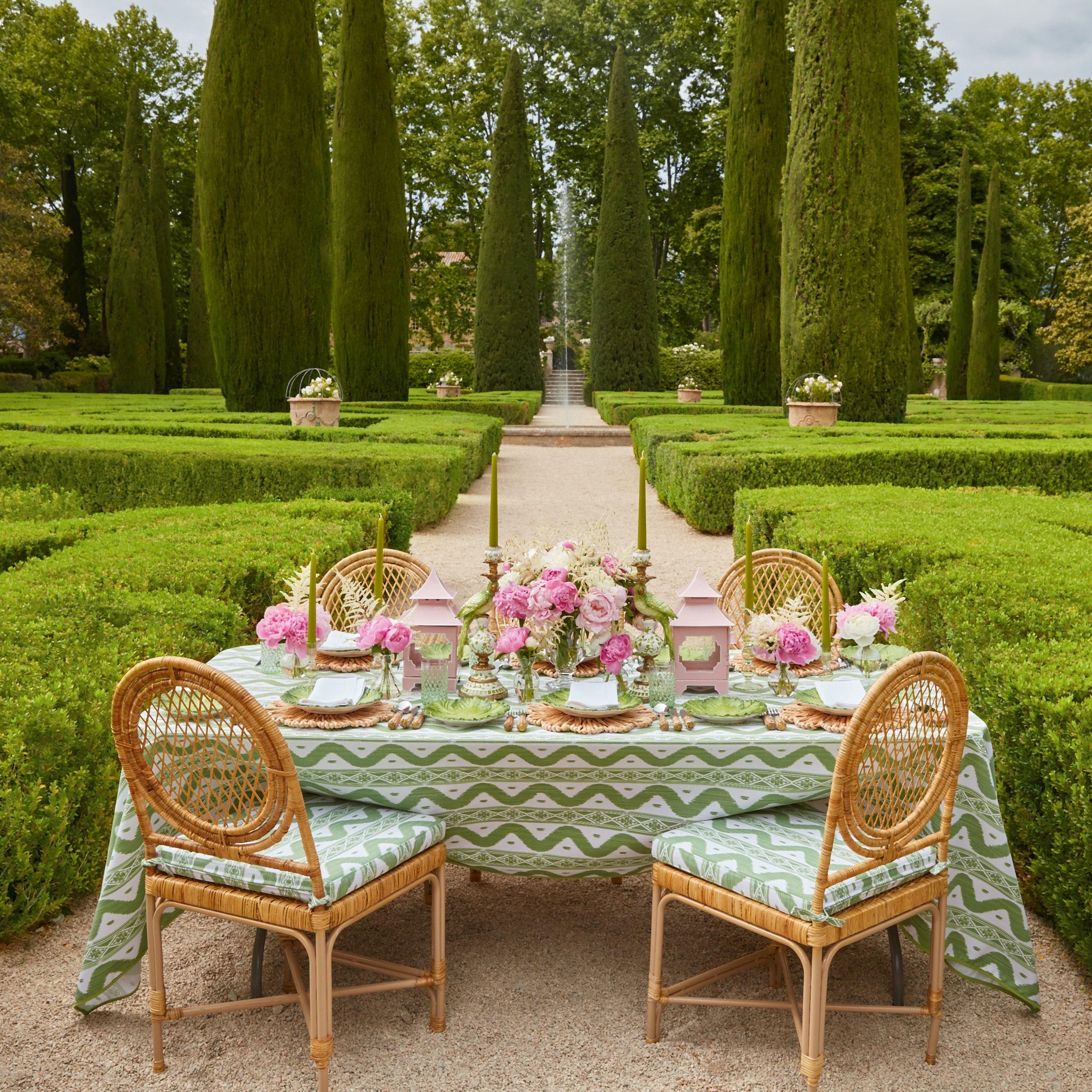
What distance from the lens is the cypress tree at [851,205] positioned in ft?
37.8

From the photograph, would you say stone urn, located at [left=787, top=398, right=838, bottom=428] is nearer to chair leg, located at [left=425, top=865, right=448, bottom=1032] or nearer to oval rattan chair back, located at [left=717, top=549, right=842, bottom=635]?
oval rattan chair back, located at [left=717, top=549, right=842, bottom=635]

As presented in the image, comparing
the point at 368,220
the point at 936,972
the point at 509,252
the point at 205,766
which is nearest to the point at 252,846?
the point at 205,766

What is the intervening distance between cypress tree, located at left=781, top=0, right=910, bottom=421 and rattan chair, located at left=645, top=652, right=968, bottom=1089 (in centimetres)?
1021

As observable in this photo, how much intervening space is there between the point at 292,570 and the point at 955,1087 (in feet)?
10.4

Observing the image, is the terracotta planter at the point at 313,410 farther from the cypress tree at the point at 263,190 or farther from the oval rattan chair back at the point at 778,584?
the oval rattan chair back at the point at 778,584

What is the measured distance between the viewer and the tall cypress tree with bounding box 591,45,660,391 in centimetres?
2305

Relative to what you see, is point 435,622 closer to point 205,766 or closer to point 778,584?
point 205,766

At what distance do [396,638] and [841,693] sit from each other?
1.19m

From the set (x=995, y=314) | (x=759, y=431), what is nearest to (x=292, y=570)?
(x=759, y=431)

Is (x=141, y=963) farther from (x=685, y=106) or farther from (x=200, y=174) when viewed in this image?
(x=685, y=106)

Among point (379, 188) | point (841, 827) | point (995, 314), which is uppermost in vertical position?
point (379, 188)

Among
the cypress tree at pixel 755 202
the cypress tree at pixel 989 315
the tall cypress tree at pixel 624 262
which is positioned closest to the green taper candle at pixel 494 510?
the cypress tree at pixel 755 202

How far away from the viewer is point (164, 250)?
25516 millimetres

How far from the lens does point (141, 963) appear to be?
100 inches
